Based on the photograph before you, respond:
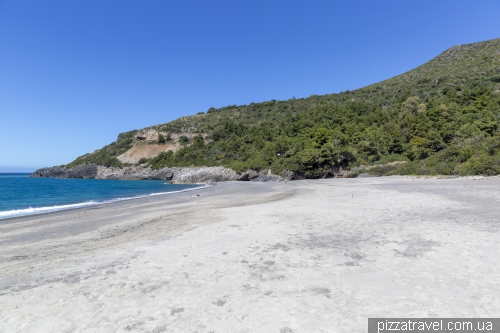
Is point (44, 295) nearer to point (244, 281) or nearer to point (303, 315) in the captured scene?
point (244, 281)

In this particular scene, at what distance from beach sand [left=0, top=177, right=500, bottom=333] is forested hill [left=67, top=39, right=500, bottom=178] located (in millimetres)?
23559

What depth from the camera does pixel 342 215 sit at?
10.3 metres

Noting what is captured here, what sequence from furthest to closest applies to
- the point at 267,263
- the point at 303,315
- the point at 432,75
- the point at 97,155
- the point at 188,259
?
the point at 97,155 → the point at 432,75 → the point at 188,259 → the point at 267,263 → the point at 303,315

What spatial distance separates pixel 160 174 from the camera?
6269 cm

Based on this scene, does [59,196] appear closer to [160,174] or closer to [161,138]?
[160,174]

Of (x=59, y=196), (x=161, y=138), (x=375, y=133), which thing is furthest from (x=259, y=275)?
(x=161, y=138)

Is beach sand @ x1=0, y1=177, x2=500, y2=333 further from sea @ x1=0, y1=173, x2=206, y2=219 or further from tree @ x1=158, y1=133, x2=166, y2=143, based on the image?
tree @ x1=158, y1=133, x2=166, y2=143

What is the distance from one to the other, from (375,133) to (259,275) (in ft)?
149

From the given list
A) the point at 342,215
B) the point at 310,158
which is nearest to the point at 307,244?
the point at 342,215

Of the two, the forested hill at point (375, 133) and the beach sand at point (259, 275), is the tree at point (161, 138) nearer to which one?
the forested hill at point (375, 133)

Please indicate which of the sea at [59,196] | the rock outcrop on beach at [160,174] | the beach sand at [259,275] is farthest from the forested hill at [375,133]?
the beach sand at [259,275]

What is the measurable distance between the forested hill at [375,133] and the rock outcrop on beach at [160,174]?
5.70ft

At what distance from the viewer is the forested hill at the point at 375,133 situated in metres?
33.5

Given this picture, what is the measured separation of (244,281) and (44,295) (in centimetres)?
332
